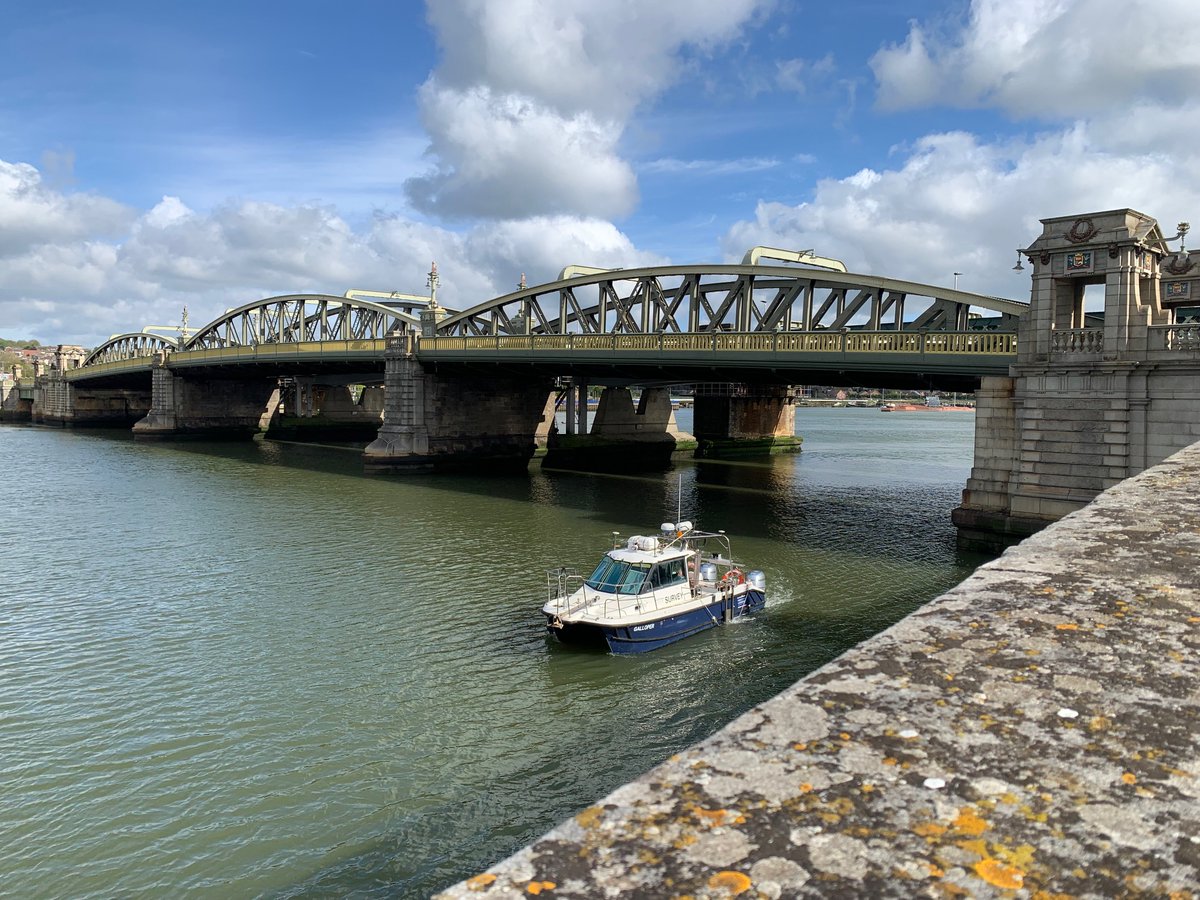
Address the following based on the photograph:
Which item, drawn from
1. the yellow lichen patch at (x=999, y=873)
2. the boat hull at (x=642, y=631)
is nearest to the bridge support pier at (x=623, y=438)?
the boat hull at (x=642, y=631)

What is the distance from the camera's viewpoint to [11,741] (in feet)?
49.9

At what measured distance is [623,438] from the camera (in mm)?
70188

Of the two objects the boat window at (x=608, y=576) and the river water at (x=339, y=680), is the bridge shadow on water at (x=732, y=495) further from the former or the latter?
the boat window at (x=608, y=576)

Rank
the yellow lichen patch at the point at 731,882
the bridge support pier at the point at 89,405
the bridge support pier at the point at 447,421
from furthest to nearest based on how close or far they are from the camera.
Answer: the bridge support pier at the point at 89,405 → the bridge support pier at the point at 447,421 → the yellow lichen patch at the point at 731,882

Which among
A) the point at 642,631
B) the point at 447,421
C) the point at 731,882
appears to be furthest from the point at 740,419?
the point at 731,882

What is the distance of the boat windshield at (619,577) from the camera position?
21.5 m

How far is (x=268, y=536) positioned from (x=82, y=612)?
1171 cm

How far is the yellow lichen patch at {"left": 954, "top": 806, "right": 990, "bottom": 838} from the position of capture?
346 centimetres

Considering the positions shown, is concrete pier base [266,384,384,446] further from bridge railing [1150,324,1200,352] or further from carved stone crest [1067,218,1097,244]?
bridge railing [1150,324,1200,352]

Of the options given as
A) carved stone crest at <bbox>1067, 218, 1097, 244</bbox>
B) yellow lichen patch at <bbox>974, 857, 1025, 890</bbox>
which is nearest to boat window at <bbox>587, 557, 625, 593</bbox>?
yellow lichen patch at <bbox>974, 857, 1025, 890</bbox>

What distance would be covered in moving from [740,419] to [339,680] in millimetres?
67639

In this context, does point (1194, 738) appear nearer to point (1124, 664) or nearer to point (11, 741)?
point (1124, 664)

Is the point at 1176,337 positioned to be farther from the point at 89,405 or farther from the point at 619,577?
the point at 89,405

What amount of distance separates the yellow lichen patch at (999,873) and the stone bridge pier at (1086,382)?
87.4ft
